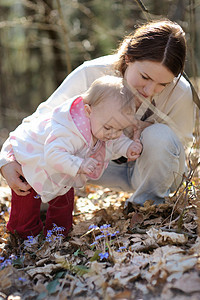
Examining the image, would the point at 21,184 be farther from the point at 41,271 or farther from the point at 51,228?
the point at 41,271

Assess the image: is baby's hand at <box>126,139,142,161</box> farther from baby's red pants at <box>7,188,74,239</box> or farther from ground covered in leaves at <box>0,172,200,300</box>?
baby's red pants at <box>7,188,74,239</box>

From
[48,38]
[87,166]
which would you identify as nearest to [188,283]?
[87,166]

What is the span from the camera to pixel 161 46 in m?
2.19

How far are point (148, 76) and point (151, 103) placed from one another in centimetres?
29

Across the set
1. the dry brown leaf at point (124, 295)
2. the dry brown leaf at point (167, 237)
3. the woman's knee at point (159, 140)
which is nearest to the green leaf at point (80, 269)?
the dry brown leaf at point (124, 295)

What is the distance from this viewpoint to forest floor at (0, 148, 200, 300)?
1.51 meters

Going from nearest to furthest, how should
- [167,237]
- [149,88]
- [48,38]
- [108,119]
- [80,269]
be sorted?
1. [80,269]
2. [167,237]
3. [108,119]
4. [149,88]
5. [48,38]

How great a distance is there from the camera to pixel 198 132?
183cm

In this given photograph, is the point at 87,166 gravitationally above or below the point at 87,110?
below

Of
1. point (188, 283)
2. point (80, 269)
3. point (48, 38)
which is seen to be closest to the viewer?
point (188, 283)

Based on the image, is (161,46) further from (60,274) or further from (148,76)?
(60,274)

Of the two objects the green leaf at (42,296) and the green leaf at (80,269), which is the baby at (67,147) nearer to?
the green leaf at (80,269)

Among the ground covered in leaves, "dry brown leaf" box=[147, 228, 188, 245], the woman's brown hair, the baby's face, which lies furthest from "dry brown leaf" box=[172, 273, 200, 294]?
the woman's brown hair

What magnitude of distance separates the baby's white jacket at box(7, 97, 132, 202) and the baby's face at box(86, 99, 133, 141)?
0.06 m
